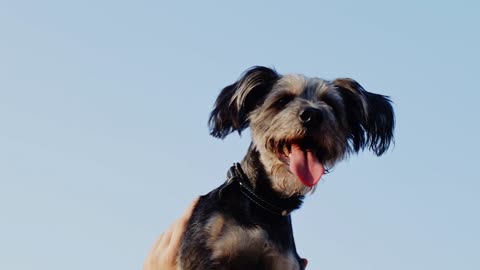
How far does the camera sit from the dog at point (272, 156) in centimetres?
650

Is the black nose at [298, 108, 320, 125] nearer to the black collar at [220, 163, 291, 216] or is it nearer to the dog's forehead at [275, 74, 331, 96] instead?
the dog's forehead at [275, 74, 331, 96]

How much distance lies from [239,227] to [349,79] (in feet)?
7.58

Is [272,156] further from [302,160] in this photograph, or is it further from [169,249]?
[169,249]

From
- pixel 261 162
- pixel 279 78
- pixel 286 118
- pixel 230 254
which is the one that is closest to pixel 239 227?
pixel 230 254

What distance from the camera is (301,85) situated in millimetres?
7422

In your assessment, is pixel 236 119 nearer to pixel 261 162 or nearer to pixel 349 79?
pixel 261 162

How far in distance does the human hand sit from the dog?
0.11 m

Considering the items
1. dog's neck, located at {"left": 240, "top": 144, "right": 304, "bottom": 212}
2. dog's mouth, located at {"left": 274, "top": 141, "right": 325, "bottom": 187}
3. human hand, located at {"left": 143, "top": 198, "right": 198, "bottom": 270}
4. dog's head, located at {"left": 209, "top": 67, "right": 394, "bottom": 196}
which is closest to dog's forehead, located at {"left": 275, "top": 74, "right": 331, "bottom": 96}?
dog's head, located at {"left": 209, "top": 67, "right": 394, "bottom": 196}

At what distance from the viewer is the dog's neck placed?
6.73 m

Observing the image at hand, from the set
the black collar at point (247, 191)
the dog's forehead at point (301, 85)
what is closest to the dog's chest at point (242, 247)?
the black collar at point (247, 191)

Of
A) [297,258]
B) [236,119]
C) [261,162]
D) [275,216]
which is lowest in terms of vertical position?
[297,258]

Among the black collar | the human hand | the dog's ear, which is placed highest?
the dog's ear

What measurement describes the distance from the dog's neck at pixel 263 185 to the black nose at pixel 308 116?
1.85ft

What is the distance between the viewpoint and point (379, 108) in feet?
25.3
